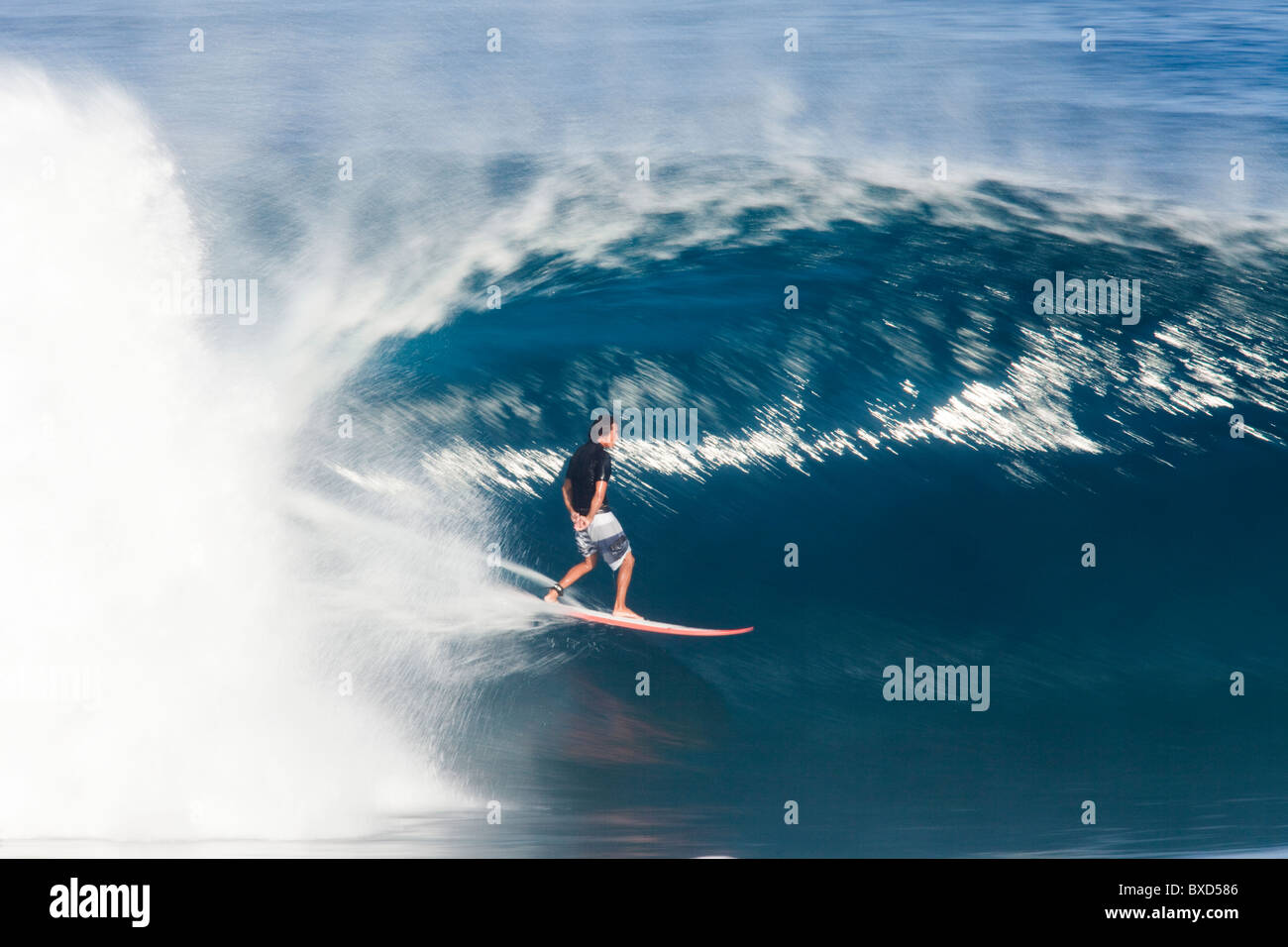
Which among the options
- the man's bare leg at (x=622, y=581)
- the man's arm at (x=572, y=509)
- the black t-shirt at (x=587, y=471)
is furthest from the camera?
the man's bare leg at (x=622, y=581)

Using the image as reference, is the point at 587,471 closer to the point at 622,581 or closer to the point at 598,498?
the point at 598,498

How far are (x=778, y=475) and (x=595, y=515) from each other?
1849 millimetres

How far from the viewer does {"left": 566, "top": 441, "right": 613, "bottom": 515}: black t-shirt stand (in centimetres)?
683

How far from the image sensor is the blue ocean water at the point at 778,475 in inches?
274

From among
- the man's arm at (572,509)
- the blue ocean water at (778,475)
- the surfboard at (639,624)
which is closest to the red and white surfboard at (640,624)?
the surfboard at (639,624)

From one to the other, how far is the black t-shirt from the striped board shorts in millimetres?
212

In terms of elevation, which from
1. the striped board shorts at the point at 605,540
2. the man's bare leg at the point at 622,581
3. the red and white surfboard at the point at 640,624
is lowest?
the red and white surfboard at the point at 640,624

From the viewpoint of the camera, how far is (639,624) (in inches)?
288

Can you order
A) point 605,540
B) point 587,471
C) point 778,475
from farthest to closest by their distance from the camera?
1. point 778,475
2. point 605,540
3. point 587,471

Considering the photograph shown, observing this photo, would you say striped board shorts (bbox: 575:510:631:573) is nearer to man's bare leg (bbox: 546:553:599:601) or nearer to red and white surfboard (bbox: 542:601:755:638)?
man's bare leg (bbox: 546:553:599:601)

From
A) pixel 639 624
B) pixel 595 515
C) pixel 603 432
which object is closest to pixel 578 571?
pixel 595 515

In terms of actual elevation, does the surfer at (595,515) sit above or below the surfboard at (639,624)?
above

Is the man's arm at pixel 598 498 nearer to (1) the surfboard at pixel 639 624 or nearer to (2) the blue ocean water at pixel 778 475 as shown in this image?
(1) the surfboard at pixel 639 624

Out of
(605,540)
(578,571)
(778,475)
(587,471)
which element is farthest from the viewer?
(778,475)
